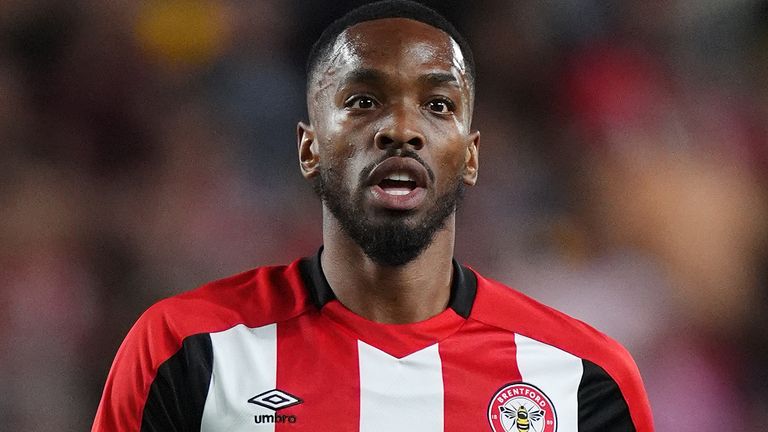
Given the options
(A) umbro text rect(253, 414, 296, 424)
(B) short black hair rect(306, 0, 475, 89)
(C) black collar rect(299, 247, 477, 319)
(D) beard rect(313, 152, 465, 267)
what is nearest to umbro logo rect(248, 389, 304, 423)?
(A) umbro text rect(253, 414, 296, 424)

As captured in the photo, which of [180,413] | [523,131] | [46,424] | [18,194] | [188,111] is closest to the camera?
[180,413]

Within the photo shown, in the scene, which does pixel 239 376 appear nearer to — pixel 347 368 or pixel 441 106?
pixel 347 368

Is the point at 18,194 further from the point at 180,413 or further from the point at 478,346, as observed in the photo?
the point at 478,346

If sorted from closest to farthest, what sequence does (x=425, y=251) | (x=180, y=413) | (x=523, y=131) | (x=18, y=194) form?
(x=180, y=413) → (x=425, y=251) → (x=18, y=194) → (x=523, y=131)

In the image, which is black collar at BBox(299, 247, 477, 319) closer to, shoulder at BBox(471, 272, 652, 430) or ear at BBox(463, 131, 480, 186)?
shoulder at BBox(471, 272, 652, 430)

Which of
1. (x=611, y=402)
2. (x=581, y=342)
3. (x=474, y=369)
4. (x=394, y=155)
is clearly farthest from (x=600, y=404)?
(x=394, y=155)

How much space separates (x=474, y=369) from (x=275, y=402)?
0.47m

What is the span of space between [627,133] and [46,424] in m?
2.66

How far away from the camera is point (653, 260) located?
382 cm

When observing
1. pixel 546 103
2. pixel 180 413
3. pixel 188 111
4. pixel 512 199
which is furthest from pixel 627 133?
pixel 180 413

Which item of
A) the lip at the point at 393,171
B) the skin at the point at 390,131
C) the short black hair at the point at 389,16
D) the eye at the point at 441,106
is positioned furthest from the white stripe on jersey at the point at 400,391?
the short black hair at the point at 389,16

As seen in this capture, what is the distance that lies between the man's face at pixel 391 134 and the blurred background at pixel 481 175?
1461 mm

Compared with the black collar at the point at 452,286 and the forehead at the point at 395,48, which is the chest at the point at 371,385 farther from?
the forehead at the point at 395,48

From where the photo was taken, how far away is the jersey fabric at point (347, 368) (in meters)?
1.88
